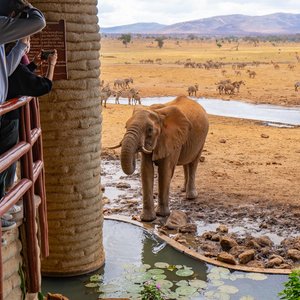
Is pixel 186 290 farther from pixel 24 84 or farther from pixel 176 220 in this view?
pixel 24 84

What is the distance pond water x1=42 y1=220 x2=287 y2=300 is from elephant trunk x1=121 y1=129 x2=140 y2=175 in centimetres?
117

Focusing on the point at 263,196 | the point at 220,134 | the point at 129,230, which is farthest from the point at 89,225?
the point at 220,134

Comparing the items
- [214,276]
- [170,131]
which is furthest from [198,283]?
[170,131]

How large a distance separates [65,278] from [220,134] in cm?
1080

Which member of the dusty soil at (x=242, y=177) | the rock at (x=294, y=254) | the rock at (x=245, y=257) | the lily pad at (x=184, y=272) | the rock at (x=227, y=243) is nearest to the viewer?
the lily pad at (x=184, y=272)

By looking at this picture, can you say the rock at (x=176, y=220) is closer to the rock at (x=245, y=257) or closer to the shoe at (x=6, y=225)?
the rock at (x=245, y=257)

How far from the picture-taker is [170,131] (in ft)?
30.7

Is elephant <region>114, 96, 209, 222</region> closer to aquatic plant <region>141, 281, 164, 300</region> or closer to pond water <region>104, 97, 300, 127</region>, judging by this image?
aquatic plant <region>141, 281, 164, 300</region>

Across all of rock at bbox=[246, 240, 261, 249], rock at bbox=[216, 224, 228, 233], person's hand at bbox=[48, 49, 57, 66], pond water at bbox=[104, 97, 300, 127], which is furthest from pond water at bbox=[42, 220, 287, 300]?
pond water at bbox=[104, 97, 300, 127]

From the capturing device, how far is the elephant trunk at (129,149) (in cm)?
845

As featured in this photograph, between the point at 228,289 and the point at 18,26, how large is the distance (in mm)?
3890

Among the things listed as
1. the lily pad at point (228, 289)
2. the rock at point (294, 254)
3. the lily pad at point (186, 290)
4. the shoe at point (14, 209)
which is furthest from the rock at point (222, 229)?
the shoe at point (14, 209)

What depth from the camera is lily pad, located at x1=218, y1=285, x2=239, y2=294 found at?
6.56 meters

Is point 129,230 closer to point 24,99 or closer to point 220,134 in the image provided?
point 24,99
